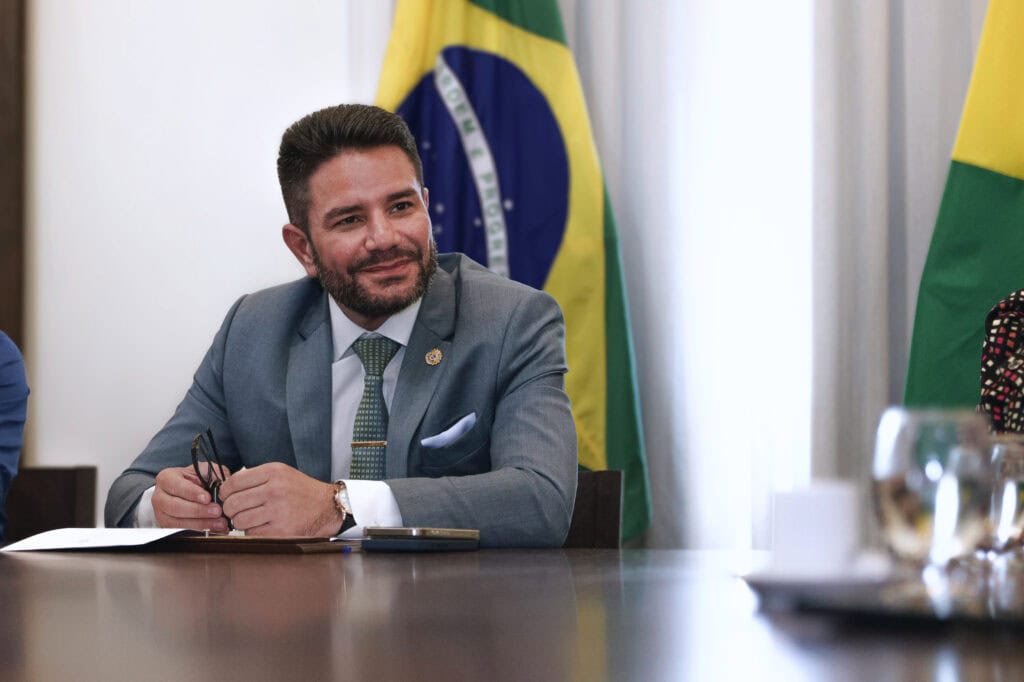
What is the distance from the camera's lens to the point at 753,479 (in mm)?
3336

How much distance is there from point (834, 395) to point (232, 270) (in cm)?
202

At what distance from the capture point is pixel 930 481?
0.68m

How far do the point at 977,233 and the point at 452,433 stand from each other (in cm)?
155

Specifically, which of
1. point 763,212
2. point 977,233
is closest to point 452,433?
point 977,233

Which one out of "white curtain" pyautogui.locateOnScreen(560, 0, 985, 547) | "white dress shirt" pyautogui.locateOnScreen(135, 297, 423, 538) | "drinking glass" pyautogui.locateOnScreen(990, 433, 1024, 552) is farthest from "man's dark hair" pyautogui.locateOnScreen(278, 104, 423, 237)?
"drinking glass" pyautogui.locateOnScreen(990, 433, 1024, 552)

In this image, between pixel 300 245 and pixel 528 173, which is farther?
pixel 528 173

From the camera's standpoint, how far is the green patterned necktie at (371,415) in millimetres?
2066

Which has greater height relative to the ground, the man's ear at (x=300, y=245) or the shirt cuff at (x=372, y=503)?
the man's ear at (x=300, y=245)

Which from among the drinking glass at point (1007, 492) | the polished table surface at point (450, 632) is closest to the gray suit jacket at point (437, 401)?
the polished table surface at point (450, 632)

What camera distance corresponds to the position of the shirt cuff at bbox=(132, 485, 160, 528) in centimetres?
203

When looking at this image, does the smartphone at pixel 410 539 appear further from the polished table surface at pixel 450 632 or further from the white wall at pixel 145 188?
the white wall at pixel 145 188

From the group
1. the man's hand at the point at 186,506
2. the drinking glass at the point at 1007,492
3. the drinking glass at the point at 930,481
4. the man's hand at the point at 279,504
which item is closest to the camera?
the drinking glass at the point at 930,481

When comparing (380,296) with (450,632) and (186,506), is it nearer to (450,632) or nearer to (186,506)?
(186,506)

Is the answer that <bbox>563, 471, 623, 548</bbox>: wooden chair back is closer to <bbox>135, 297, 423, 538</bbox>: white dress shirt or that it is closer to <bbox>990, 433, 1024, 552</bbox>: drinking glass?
<bbox>135, 297, 423, 538</bbox>: white dress shirt
